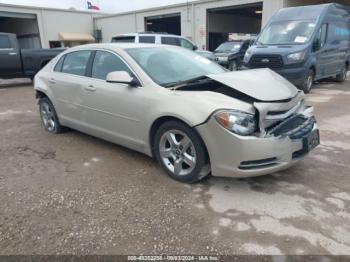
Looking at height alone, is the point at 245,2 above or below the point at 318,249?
above

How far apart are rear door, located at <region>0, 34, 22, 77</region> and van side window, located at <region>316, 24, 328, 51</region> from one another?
10.4 m

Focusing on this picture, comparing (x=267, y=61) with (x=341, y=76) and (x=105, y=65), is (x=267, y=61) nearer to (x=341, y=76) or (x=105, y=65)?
(x=341, y=76)

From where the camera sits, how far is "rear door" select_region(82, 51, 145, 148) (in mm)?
3859

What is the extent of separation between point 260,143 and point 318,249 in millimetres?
1020

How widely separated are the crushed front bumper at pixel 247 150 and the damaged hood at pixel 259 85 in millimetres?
377

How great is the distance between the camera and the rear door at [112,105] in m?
3.86

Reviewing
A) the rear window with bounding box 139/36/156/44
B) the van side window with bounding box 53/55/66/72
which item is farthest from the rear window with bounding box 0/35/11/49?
the van side window with bounding box 53/55/66/72

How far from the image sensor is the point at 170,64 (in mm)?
4195

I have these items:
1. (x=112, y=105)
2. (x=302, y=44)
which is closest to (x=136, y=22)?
(x=302, y=44)

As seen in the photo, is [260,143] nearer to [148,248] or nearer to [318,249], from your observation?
[318,249]

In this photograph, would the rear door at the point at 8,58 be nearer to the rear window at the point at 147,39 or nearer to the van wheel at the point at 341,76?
the rear window at the point at 147,39

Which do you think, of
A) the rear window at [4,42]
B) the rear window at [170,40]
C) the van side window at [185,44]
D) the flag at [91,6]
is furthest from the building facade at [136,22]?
the rear window at [4,42]

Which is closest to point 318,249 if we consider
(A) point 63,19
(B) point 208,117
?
(B) point 208,117

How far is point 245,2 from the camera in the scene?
1908 centimetres
